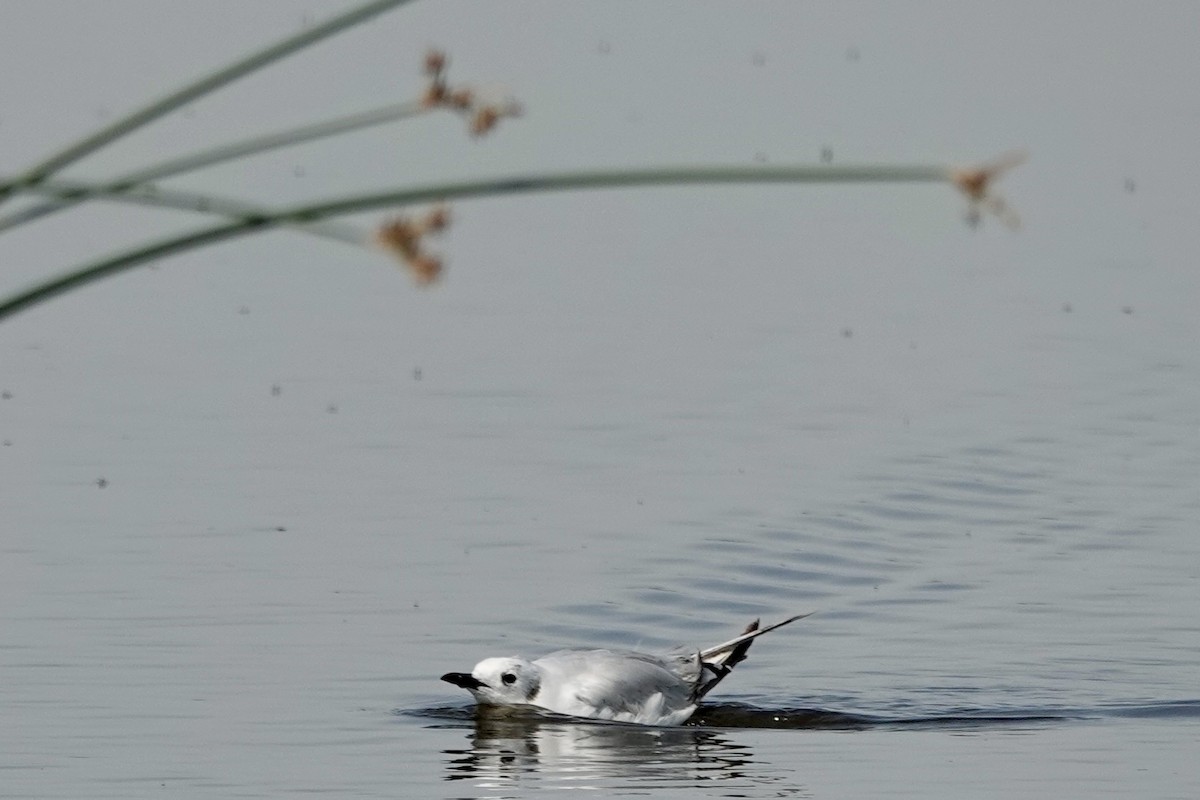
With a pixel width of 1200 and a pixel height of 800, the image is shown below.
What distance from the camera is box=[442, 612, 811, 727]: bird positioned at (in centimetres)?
1169

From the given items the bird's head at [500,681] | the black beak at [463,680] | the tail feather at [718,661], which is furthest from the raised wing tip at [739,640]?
the black beak at [463,680]

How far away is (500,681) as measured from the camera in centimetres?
1166

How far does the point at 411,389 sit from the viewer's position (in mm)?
19094

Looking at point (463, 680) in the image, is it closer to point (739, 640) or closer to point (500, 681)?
A: point (500, 681)

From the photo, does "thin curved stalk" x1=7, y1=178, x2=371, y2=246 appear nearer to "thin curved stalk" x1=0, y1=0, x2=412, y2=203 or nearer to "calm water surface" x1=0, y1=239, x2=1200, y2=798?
"thin curved stalk" x1=0, y1=0, x2=412, y2=203

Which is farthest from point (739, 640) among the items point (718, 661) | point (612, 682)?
point (612, 682)

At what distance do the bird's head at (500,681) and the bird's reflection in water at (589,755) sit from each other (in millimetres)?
83

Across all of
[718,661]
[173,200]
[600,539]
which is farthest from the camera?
[600,539]

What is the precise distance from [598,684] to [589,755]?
579 mm

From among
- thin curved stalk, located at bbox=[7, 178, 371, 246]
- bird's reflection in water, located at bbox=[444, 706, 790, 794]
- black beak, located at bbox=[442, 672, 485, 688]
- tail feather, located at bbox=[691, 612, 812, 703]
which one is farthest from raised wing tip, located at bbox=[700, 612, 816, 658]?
thin curved stalk, located at bbox=[7, 178, 371, 246]

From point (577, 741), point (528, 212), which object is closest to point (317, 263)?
point (528, 212)

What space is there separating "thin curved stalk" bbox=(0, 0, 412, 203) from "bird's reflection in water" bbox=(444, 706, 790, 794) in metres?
7.10

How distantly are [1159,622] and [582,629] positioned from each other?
9.49ft

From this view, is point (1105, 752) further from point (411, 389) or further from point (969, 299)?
point (969, 299)
